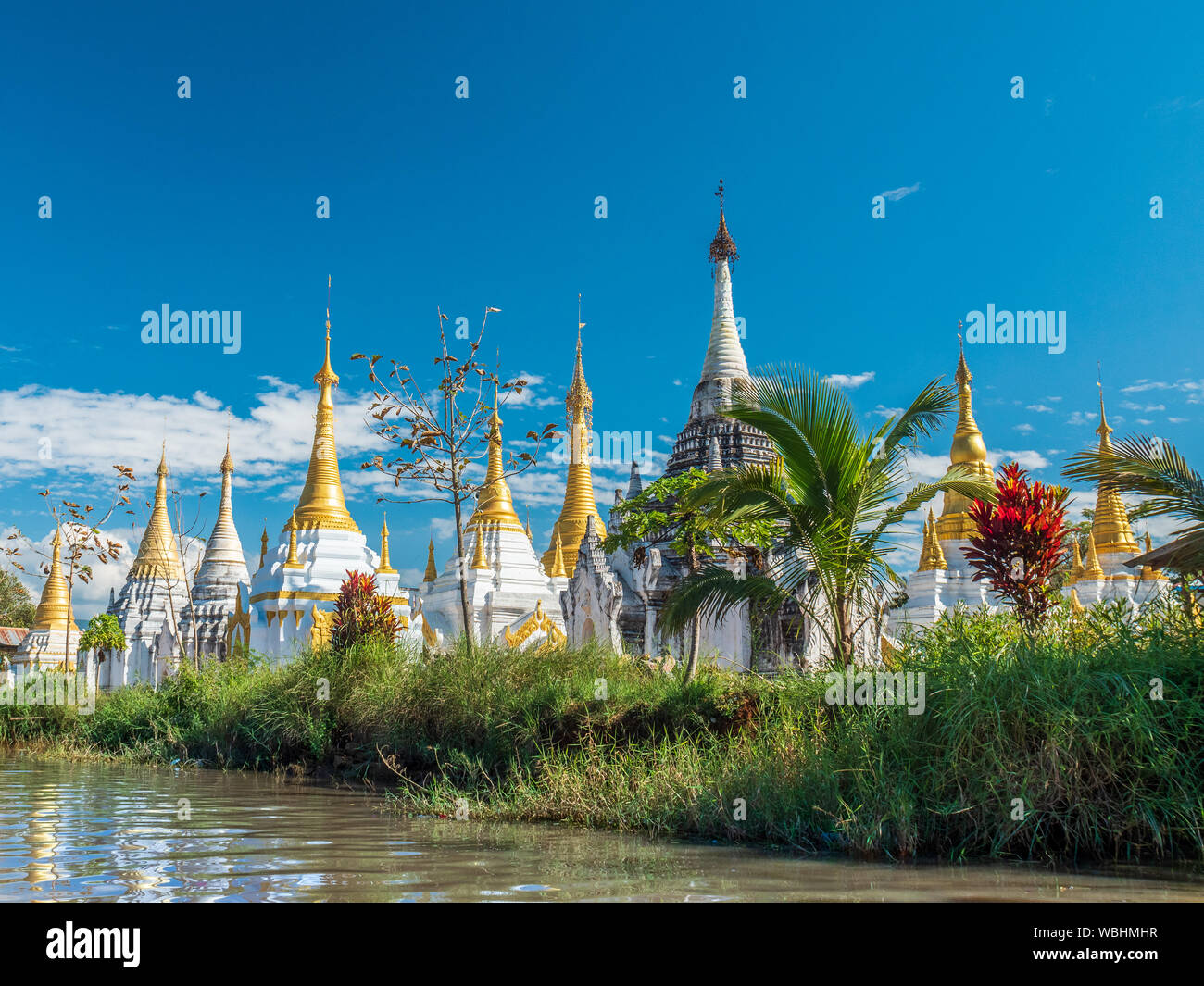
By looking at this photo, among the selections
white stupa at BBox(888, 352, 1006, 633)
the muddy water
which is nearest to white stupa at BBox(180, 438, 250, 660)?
white stupa at BBox(888, 352, 1006, 633)

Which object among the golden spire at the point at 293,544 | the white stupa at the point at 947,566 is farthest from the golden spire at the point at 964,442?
the golden spire at the point at 293,544

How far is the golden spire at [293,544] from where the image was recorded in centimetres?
3334

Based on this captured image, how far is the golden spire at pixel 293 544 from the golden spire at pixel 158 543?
15.5 meters

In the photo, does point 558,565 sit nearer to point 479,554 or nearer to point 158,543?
point 479,554

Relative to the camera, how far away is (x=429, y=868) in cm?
662

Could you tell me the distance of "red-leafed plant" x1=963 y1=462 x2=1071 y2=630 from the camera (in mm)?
11742

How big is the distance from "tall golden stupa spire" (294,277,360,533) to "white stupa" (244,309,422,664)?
31mm

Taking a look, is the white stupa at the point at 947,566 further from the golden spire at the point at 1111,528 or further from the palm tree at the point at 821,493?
the palm tree at the point at 821,493

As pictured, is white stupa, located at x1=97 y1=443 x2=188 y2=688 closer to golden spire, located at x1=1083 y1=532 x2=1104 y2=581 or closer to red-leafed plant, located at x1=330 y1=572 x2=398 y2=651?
red-leafed plant, located at x1=330 y1=572 x2=398 y2=651

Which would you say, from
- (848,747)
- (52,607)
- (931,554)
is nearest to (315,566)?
(52,607)

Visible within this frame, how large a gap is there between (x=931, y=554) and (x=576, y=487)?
13.9 metres

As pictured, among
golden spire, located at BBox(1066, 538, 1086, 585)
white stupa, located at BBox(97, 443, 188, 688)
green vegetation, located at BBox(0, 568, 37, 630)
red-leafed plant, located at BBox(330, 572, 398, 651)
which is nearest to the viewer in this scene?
golden spire, located at BBox(1066, 538, 1086, 585)

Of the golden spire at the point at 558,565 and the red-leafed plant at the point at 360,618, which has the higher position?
the golden spire at the point at 558,565
